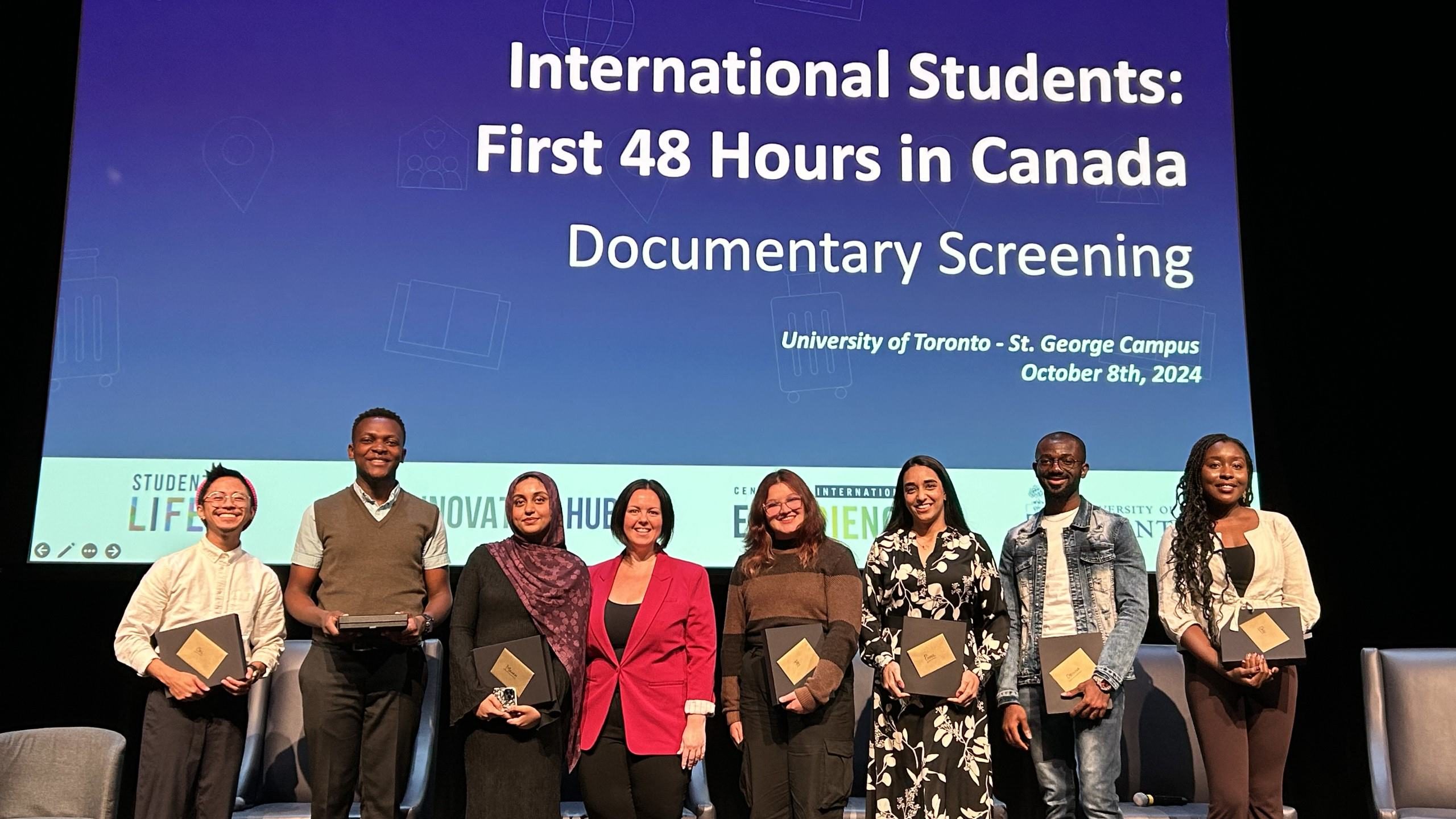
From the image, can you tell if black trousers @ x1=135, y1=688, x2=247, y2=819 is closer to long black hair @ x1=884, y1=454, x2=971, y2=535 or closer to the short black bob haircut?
the short black bob haircut

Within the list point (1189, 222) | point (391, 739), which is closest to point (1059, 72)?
point (1189, 222)

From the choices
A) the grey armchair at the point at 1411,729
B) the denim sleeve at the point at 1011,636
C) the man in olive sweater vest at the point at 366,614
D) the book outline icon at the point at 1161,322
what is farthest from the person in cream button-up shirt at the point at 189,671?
the grey armchair at the point at 1411,729

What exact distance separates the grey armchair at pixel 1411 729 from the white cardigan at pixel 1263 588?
652 mm

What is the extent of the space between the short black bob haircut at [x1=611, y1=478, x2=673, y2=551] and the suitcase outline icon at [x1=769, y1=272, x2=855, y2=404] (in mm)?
937

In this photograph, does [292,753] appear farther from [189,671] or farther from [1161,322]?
[1161,322]

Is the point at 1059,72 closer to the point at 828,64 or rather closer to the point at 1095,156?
the point at 1095,156

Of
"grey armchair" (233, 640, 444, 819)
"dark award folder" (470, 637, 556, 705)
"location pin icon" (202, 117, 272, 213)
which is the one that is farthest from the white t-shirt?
"location pin icon" (202, 117, 272, 213)

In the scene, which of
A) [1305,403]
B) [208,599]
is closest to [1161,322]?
[1305,403]

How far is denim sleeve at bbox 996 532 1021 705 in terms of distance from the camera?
11.0ft

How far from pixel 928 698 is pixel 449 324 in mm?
2161

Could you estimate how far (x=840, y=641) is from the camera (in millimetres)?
3223

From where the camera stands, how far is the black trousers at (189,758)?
3.04 metres

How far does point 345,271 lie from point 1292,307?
3.70m

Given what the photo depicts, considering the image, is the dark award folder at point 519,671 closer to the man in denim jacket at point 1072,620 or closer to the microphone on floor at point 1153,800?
the man in denim jacket at point 1072,620
